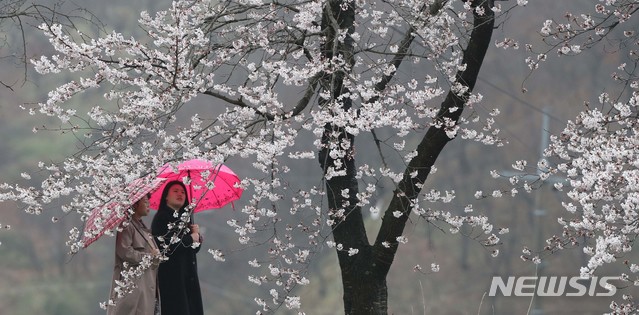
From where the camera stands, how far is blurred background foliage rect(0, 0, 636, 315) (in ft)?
67.7

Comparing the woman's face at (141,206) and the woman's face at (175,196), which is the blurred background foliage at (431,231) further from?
the woman's face at (141,206)

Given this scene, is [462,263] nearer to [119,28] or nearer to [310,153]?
[119,28]

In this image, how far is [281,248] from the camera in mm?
5207

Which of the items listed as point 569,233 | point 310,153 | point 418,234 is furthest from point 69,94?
point 418,234

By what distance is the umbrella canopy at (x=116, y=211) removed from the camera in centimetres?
489

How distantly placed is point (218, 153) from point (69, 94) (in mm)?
823

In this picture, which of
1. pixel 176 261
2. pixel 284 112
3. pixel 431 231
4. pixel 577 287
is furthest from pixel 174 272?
pixel 577 287

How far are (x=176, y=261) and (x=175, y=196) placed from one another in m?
0.39

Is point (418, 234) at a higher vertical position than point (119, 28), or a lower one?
lower

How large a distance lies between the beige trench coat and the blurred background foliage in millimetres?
12216

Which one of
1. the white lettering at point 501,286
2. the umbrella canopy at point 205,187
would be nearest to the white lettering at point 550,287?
the white lettering at point 501,286

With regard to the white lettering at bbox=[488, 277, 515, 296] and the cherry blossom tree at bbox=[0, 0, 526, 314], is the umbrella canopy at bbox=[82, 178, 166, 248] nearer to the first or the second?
the cherry blossom tree at bbox=[0, 0, 526, 314]

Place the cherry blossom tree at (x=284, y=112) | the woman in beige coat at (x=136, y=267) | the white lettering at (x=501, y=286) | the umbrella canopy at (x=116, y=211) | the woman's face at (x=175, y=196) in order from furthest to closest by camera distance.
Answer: the white lettering at (x=501, y=286) → the woman's face at (x=175, y=196) → the woman in beige coat at (x=136, y=267) → the umbrella canopy at (x=116, y=211) → the cherry blossom tree at (x=284, y=112)

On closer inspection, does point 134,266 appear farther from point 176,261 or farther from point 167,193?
point 167,193
